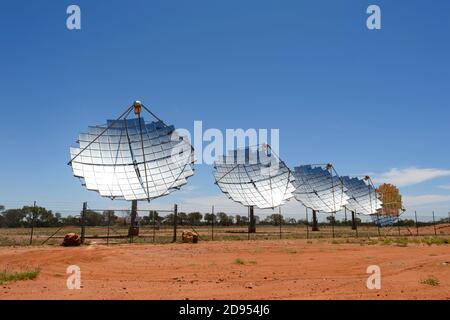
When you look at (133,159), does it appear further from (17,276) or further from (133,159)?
(17,276)

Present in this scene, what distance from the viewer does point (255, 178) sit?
2280 inches

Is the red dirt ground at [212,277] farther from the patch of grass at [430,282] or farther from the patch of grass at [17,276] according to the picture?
the patch of grass at [17,276]

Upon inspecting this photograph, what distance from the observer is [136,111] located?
4244 centimetres

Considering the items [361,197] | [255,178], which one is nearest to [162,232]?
[255,178]

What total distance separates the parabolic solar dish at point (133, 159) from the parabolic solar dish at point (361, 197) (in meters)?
43.3

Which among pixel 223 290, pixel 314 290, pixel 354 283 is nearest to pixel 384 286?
pixel 354 283

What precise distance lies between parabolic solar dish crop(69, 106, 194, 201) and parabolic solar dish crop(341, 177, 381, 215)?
1704 inches

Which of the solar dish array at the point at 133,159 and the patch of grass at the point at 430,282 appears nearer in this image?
the patch of grass at the point at 430,282

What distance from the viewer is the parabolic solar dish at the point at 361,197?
74500 millimetres

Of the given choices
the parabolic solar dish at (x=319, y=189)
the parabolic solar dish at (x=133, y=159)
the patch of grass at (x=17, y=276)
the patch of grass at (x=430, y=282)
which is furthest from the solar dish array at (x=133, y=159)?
the parabolic solar dish at (x=319, y=189)

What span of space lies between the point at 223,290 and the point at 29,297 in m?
5.49

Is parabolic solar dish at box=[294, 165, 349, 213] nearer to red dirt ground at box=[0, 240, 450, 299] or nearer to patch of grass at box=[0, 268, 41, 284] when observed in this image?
red dirt ground at box=[0, 240, 450, 299]
